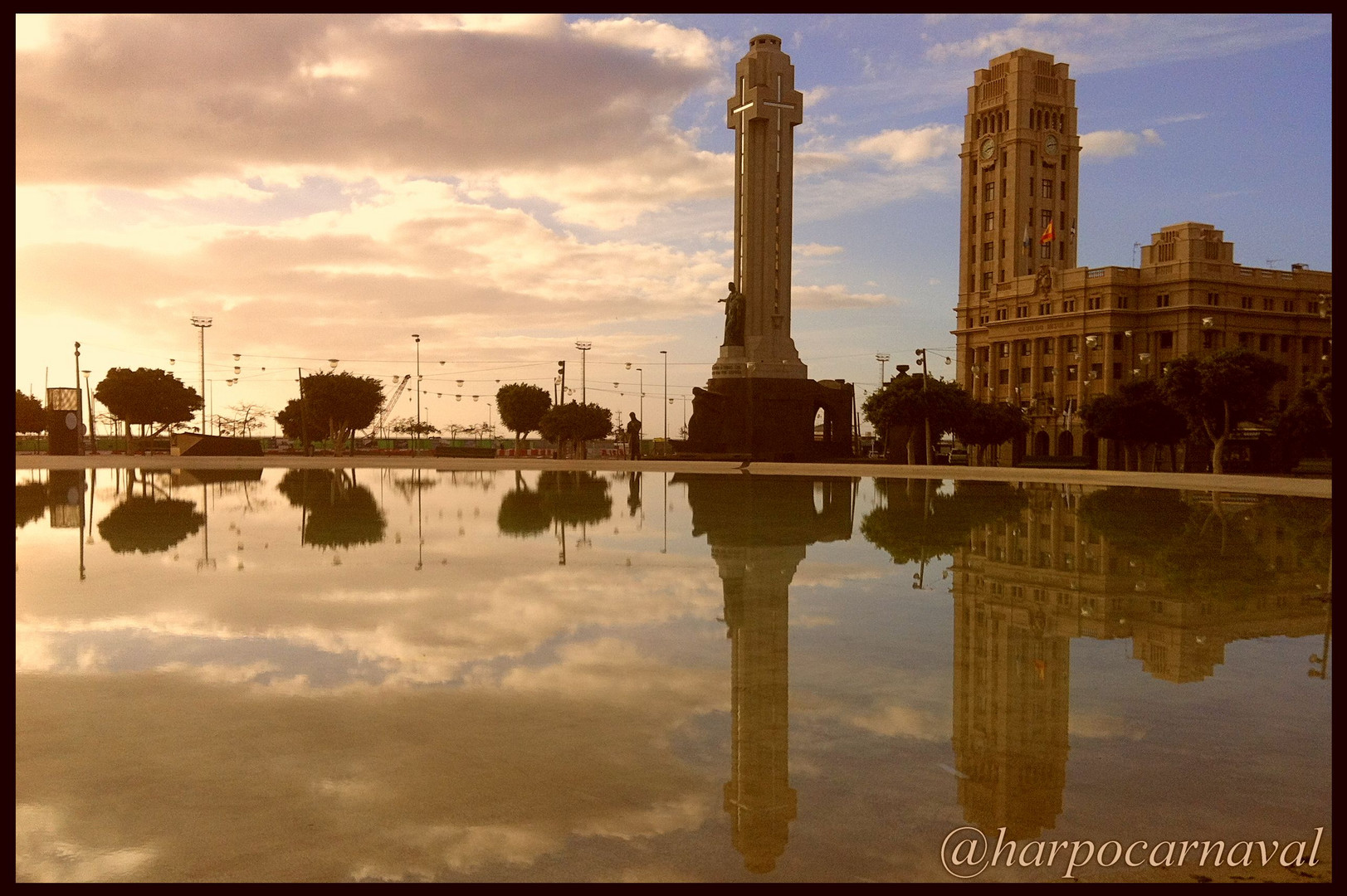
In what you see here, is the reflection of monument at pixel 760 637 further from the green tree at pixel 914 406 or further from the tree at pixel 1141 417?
the tree at pixel 1141 417

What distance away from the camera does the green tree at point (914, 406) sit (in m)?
57.6

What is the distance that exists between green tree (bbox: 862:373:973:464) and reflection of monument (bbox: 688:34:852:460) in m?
1.94

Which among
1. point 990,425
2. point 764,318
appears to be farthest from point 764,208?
point 990,425

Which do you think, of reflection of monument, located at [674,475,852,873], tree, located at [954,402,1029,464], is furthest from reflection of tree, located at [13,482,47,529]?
tree, located at [954,402,1029,464]

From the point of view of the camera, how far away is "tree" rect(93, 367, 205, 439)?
80.1m

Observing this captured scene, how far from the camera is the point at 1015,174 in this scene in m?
105

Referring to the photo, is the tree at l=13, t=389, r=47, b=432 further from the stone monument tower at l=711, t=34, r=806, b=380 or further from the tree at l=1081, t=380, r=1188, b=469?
the tree at l=1081, t=380, r=1188, b=469

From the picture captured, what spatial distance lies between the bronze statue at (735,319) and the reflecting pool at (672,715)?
4359cm

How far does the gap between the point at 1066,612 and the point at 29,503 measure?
25.1 m

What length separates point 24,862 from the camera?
4758 mm

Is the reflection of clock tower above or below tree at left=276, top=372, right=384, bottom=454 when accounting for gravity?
above

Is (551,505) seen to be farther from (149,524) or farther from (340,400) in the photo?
(340,400)

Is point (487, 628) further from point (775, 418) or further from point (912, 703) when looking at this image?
point (775, 418)

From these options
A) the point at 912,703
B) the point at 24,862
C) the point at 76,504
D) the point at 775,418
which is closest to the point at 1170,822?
the point at 912,703
